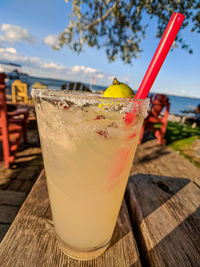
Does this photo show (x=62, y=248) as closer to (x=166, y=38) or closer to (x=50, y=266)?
(x=50, y=266)

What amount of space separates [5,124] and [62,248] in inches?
96.9

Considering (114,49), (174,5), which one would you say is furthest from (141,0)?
(114,49)

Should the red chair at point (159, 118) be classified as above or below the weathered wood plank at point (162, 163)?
above

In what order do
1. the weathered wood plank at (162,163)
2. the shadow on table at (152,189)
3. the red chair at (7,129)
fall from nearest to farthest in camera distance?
the shadow on table at (152,189)
the red chair at (7,129)
the weathered wood plank at (162,163)

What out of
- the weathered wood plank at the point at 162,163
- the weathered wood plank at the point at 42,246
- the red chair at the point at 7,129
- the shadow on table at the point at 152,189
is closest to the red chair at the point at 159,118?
the weathered wood plank at the point at 162,163

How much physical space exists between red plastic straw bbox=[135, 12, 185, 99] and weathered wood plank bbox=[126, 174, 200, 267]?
0.52 metres

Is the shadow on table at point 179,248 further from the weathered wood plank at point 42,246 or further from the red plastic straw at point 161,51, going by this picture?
the red plastic straw at point 161,51

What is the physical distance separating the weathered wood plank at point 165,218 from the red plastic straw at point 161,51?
1.70 feet

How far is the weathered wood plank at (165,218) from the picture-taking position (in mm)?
551

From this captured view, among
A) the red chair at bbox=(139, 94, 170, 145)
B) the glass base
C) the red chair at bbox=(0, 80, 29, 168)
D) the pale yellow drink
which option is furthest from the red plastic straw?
the red chair at bbox=(139, 94, 170, 145)

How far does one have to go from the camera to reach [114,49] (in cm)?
739

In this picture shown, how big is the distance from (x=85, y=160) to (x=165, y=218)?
1.62 feet

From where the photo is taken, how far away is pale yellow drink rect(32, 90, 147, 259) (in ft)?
1.33

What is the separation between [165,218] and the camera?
69 centimetres
